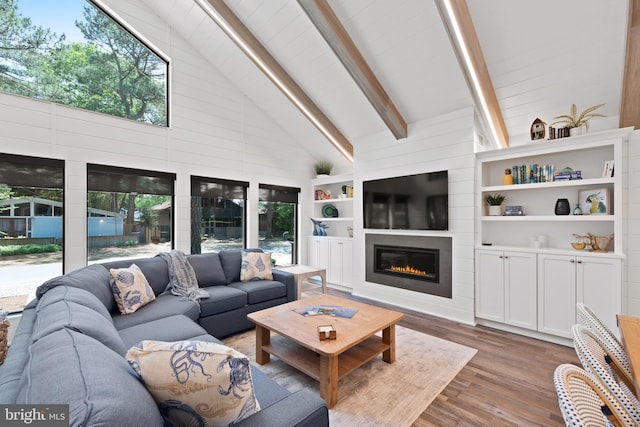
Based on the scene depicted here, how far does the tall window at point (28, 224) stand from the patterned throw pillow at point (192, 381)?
3.16m

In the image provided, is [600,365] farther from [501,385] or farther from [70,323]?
[70,323]

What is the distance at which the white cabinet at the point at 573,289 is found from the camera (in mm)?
2785

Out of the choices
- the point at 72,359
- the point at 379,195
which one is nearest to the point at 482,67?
the point at 379,195

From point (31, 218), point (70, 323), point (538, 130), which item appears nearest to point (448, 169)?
point (538, 130)

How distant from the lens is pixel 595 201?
302cm

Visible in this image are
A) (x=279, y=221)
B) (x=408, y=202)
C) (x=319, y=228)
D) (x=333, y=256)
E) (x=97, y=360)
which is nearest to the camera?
(x=97, y=360)

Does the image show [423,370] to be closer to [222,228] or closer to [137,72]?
[222,228]

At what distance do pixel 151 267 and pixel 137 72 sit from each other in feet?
9.34

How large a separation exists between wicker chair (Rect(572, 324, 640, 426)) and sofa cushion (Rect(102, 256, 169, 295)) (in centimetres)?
359

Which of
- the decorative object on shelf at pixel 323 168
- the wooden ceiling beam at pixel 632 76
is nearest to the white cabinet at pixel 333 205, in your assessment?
the decorative object on shelf at pixel 323 168

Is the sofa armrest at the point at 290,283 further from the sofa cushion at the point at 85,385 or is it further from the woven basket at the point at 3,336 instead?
the sofa cushion at the point at 85,385

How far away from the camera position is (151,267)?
3246 millimetres

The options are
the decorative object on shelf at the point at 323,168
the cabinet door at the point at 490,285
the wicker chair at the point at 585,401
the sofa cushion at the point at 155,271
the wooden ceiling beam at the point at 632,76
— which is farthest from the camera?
the decorative object on shelf at the point at 323,168

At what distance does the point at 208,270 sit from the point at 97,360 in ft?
9.20
